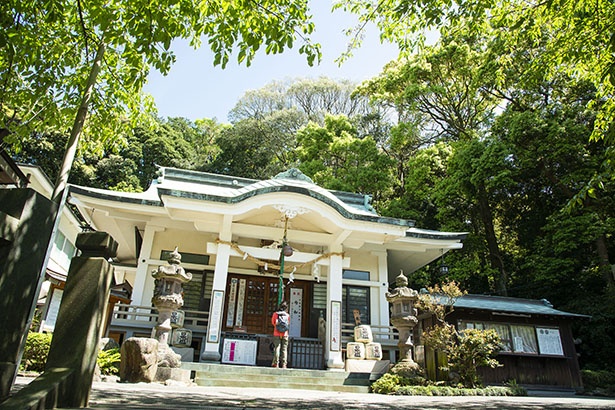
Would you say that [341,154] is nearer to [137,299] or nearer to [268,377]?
[137,299]

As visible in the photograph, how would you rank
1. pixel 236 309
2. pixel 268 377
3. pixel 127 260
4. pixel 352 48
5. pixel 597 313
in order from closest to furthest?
1. pixel 352 48
2. pixel 268 377
3. pixel 236 309
4. pixel 597 313
5. pixel 127 260

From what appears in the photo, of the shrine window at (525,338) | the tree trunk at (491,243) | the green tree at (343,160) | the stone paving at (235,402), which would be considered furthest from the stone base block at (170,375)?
the green tree at (343,160)

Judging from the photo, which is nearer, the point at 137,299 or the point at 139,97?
the point at 139,97

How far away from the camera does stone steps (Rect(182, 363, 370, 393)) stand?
8.94 meters

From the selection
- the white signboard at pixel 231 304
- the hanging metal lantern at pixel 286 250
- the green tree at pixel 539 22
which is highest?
the green tree at pixel 539 22

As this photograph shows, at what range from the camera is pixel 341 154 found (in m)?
24.9

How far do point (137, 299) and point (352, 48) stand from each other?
981 cm

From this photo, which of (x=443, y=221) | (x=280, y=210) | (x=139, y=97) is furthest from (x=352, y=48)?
(x=443, y=221)

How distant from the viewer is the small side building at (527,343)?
1231 cm

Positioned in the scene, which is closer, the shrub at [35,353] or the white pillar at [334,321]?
the shrub at [35,353]

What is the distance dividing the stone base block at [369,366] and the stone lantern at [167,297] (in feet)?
15.1

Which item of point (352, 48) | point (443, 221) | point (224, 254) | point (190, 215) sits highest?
point (443, 221)

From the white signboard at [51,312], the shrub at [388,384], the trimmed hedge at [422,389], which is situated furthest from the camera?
the white signboard at [51,312]

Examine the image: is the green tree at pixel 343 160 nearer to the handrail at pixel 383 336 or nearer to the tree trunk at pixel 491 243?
the tree trunk at pixel 491 243
